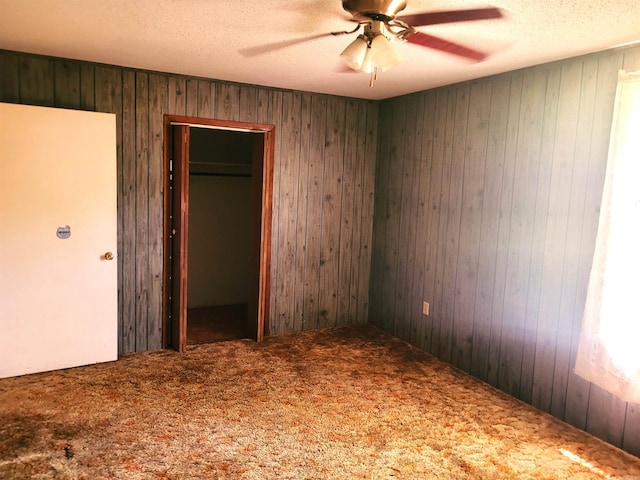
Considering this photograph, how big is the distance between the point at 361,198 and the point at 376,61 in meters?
2.77

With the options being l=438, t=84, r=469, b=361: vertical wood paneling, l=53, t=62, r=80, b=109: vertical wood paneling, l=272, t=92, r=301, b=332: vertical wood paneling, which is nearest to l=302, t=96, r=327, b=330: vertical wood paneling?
l=272, t=92, r=301, b=332: vertical wood paneling

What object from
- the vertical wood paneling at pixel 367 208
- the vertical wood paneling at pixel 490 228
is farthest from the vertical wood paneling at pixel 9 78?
the vertical wood paneling at pixel 490 228

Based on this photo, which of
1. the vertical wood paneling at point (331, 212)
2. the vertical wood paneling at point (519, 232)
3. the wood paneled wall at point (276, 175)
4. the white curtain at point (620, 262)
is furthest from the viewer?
the vertical wood paneling at point (331, 212)

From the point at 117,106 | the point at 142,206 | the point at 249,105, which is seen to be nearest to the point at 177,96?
the point at 117,106

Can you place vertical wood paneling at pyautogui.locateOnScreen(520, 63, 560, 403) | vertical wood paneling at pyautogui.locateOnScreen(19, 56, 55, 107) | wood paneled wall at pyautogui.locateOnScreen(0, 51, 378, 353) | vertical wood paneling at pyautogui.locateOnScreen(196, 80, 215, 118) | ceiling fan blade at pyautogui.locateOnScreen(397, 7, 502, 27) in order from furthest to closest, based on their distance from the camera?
1. vertical wood paneling at pyautogui.locateOnScreen(196, 80, 215, 118)
2. wood paneled wall at pyautogui.locateOnScreen(0, 51, 378, 353)
3. vertical wood paneling at pyautogui.locateOnScreen(19, 56, 55, 107)
4. vertical wood paneling at pyautogui.locateOnScreen(520, 63, 560, 403)
5. ceiling fan blade at pyautogui.locateOnScreen(397, 7, 502, 27)

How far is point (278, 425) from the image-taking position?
301 centimetres

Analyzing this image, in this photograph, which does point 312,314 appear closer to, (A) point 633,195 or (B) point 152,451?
(B) point 152,451

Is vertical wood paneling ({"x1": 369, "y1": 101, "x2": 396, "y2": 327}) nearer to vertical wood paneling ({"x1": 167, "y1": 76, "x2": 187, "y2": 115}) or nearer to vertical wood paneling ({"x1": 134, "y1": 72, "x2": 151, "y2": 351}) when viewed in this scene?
vertical wood paneling ({"x1": 167, "y1": 76, "x2": 187, "y2": 115})

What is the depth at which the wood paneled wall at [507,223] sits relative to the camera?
3.04 meters

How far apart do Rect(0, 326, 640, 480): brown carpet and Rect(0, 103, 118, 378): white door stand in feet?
0.74

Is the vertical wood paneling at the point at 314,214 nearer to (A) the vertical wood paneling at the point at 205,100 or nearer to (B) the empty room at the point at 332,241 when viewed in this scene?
(B) the empty room at the point at 332,241

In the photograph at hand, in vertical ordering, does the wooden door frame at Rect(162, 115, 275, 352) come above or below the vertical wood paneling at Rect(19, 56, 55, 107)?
below

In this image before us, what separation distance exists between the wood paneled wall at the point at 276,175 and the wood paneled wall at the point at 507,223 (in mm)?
347

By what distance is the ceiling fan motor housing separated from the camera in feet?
6.96
